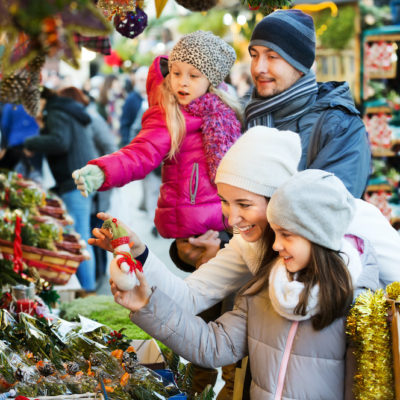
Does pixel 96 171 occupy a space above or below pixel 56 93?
above

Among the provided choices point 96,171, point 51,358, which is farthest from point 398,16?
point 51,358

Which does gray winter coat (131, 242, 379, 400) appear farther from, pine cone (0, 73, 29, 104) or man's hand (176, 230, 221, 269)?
pine cone (0, 73, 29, 104)

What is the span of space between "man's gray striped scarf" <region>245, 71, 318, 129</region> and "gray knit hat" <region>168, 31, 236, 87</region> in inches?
10.0

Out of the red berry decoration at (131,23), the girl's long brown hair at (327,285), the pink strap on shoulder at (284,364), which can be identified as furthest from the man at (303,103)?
the pink strap on shoulder at (284,364)

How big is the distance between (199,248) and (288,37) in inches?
37.8

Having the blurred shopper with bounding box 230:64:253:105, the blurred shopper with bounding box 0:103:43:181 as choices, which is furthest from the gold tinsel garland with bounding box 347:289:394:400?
the blurred shopper with bounding box 230:64:253:105

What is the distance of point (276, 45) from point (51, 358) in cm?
143

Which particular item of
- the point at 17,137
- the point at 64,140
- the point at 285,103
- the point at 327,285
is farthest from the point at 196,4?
the point at 17,137

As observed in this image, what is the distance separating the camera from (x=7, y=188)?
476cm

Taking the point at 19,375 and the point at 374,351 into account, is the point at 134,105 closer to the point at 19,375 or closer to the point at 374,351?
the point at 19,375

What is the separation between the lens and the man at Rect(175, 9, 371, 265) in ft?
8.68

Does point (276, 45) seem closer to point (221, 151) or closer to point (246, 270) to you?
point (221, 151)

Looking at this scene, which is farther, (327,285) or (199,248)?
(199,248)

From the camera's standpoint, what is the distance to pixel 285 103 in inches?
107
